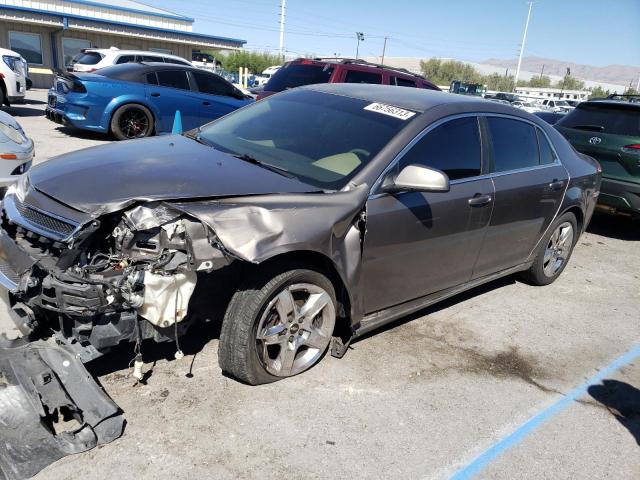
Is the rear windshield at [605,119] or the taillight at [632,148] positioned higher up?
the rear windshield at [605,119]

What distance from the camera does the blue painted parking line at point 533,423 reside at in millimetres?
2699

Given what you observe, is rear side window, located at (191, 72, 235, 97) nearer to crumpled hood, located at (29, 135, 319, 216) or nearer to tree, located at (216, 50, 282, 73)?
crumpled hood, located at (29, 135, 319, 216)

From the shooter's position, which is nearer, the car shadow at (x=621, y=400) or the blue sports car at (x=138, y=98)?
the car shadow at (x=621, y=400)

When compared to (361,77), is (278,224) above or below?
below

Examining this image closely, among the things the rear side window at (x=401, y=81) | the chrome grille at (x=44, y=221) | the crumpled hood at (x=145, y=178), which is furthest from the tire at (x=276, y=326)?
the rear side window at (x=401, y=81)

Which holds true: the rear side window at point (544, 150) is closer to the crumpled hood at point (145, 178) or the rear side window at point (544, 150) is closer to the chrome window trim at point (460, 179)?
the chrome window trim at point (460, 179)

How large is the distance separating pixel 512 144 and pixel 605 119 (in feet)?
14.0

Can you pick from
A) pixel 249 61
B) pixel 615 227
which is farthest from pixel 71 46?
pixel 249 61

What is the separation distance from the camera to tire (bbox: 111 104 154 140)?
388 inches

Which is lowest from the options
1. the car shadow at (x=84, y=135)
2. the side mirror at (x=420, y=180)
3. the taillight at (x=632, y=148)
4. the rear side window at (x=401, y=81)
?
the car shadow at (x=84, y=135)

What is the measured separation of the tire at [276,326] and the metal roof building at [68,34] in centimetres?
2488

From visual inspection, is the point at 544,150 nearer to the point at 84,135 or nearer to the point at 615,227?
the point at 615,227

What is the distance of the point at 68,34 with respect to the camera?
80.8 ft

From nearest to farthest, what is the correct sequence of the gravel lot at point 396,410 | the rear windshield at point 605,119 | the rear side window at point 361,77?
the gravel lot at point 396,410
the rear windshield at point 605,119
the rear side window at point 361,77
